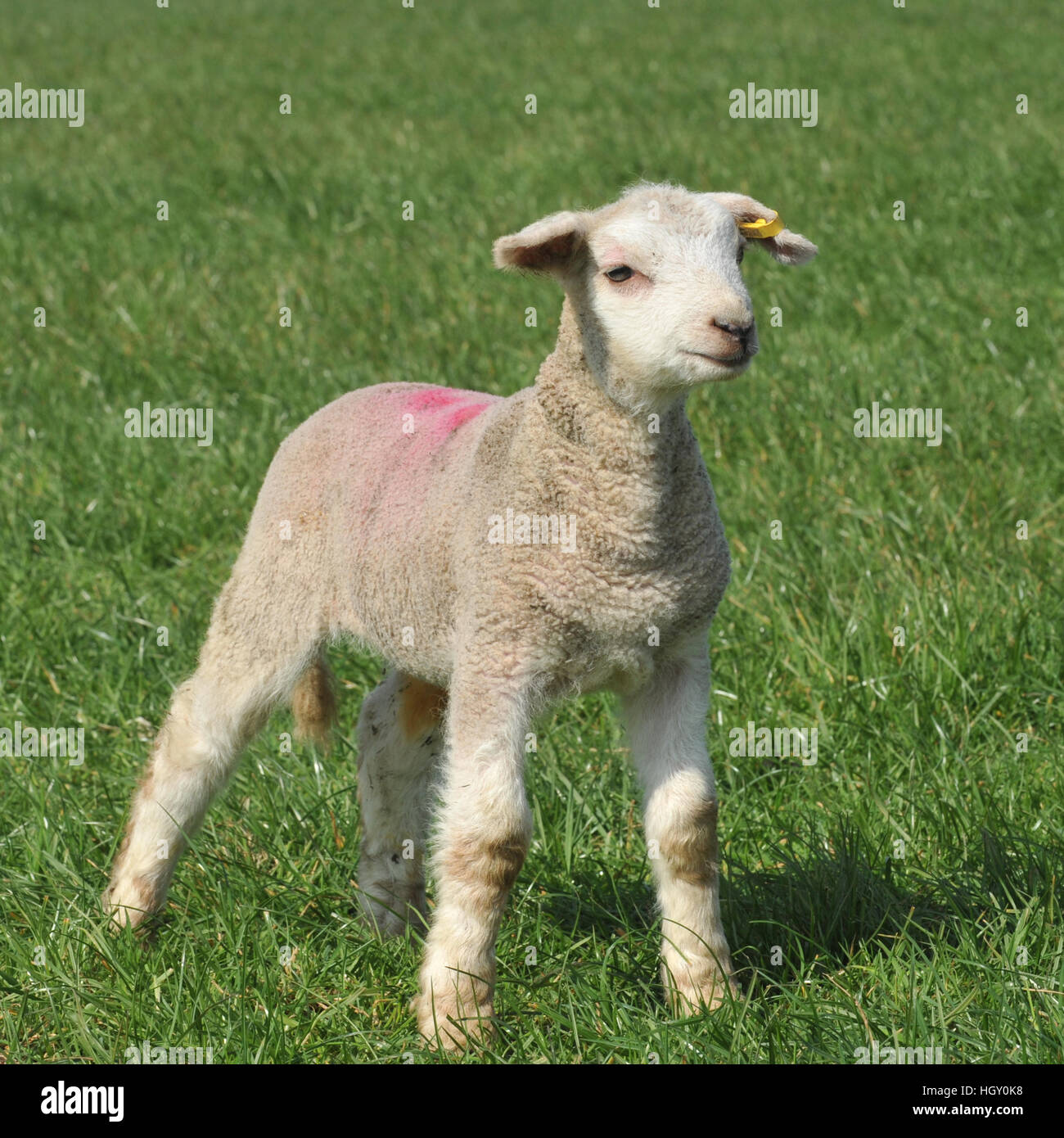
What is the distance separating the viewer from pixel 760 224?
334 centimetres

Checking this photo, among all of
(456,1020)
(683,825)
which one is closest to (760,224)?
(683,825)

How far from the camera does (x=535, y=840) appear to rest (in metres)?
4.08

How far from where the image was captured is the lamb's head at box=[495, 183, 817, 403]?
2.96 metres

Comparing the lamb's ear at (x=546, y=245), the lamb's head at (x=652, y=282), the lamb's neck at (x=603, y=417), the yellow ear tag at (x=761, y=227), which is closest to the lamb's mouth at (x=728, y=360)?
the lamb's head at (x=652, y=282)

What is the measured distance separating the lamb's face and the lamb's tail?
1325 millimetres

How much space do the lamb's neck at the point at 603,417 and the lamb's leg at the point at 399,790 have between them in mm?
1041

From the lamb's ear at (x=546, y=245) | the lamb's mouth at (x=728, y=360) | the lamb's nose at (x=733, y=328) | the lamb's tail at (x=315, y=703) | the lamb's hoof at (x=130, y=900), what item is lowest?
the lamb's hoof at (x=130, y=900)

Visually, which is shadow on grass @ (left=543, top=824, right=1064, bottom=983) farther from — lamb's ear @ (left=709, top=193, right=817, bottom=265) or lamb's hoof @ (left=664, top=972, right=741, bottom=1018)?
lamb's ear @ (left=709, top=193, right=817, bottom=265)

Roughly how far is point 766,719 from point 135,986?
6.58ft

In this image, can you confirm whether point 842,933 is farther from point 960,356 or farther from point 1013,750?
point 960,356

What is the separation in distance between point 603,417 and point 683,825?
0.90 m

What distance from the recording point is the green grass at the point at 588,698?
3.47m

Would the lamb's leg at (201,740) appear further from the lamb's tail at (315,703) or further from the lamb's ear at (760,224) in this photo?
the lamb's ear at (760,224)

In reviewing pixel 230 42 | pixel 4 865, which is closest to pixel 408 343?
pixel 4 865
